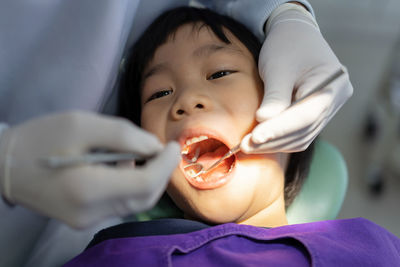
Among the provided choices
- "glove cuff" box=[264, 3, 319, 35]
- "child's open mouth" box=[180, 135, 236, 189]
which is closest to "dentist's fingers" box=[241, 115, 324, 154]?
"child's open mouth" box=[180, 135, 236, 189]

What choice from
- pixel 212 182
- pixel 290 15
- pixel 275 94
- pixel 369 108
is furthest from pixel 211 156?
pixel 369 108

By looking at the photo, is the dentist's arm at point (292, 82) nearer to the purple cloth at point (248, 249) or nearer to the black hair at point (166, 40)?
the black hair at point (166, 40)

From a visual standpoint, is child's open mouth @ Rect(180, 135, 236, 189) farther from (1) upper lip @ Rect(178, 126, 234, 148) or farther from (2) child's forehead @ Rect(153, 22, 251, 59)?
(2) child's forehead @ Rect(153, 22, 251, 59)

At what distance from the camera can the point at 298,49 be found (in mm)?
1074

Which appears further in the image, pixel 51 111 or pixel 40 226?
pixel 40 226

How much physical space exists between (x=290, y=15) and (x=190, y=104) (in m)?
0.45

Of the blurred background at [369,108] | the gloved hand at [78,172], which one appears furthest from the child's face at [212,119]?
the blurred background at [369,108]

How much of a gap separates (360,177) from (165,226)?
67.7 inches

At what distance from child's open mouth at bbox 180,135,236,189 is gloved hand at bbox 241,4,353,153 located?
12cm

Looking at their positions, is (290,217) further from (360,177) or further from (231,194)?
(360,177)

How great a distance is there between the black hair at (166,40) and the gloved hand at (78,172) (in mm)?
606

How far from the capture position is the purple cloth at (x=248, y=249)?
927 millimetres

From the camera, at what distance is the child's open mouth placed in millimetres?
990

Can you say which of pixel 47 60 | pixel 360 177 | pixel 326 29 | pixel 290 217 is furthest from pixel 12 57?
pixel 326 29
